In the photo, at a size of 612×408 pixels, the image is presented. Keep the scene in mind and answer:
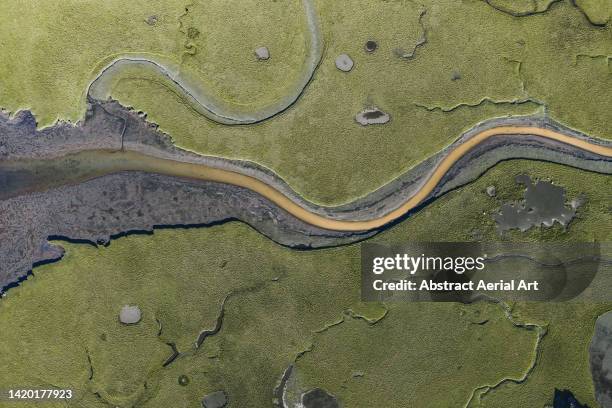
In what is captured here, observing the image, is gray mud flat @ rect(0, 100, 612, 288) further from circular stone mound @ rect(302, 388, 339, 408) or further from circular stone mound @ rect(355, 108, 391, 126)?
circular stone mound @ rect(302, 388, 339, 408)

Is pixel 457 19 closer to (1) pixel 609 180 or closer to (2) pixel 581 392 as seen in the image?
(1) pixel 609 180

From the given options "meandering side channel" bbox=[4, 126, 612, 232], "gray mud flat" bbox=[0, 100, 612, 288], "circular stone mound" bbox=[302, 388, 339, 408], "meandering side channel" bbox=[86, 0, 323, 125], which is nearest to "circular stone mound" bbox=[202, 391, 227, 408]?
"circular stone mound" bbox=[302, 388, 339, 408]

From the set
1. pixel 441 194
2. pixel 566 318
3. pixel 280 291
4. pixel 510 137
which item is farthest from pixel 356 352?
pixel 510 137

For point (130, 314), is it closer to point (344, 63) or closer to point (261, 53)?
point (261, 53)

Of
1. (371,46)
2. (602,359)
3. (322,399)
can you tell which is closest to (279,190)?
(371,46)

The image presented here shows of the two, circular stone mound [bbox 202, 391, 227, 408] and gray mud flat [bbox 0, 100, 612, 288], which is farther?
gray mud flat [bbox 0, 100, 612, 288]
